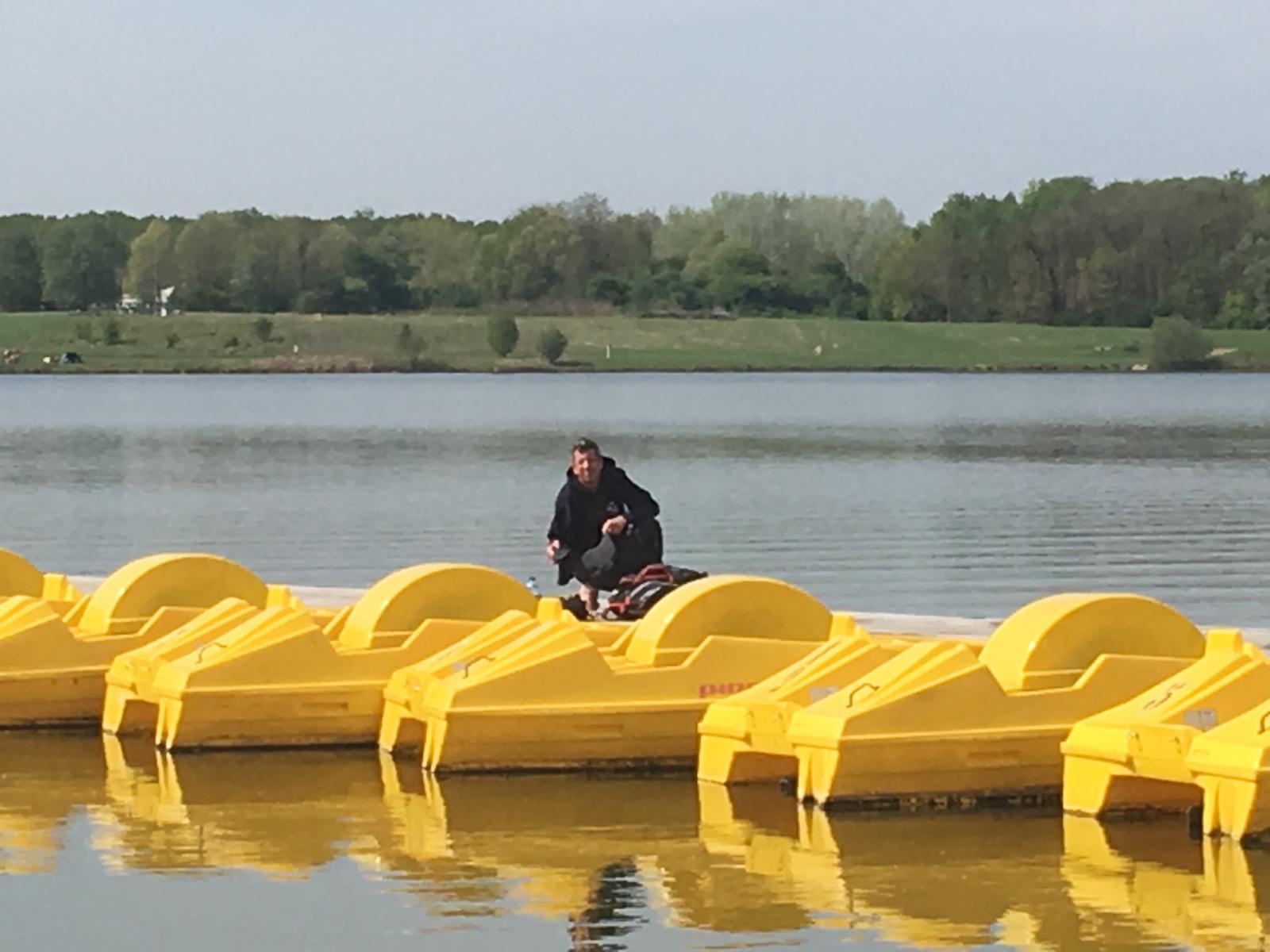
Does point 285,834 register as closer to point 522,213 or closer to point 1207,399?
point 1207,399

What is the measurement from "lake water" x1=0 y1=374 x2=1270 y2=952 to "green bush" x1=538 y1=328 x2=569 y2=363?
64054 millimetres

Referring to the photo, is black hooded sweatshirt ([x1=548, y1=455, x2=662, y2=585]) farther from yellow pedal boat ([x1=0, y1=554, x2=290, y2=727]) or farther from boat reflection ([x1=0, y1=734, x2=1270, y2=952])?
boat reflection ([x1=0, y1=734, x2=1270, y2=952])

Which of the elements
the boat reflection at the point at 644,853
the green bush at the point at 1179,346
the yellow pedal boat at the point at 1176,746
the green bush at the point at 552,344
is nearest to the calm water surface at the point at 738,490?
the yellow pedal boat at the point at 1176,746

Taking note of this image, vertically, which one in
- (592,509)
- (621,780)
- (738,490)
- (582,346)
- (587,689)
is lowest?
(738,490)

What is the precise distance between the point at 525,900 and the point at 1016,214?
551 ft

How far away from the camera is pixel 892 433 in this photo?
257 feet

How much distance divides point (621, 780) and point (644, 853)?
157 centimetres

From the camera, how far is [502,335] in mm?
157875

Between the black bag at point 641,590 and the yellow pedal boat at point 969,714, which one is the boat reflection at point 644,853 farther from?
the black bag at point 641,590

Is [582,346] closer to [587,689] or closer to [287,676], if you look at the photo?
[287,676]

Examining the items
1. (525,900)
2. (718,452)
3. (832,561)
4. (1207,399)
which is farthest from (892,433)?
(525,900)

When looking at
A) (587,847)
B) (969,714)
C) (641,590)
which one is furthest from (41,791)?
(969,714)

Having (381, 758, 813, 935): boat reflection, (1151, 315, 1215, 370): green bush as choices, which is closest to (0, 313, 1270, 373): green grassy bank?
(1151, 315, 1215, 370): green bush

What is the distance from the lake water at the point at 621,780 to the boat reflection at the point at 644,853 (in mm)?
24
